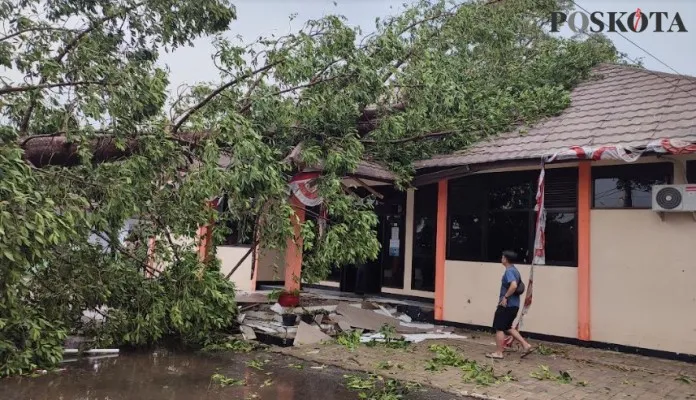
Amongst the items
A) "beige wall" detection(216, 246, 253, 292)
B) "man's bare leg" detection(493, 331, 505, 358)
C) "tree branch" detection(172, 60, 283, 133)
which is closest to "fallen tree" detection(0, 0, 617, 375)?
"tree branch" detection(172, 60, 283, 133)

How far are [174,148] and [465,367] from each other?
17.0 ft

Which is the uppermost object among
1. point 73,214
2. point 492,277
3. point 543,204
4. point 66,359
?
point 543,204

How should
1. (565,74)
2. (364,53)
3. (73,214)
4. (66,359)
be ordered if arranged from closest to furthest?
1. (73,214)
2. (66,359)
3. (364,53)
4. (565,74)

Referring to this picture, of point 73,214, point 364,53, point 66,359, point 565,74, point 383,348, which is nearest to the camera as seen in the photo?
point 73,214

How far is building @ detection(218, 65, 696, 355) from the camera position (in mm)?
7559

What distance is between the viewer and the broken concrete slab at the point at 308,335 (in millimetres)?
8469

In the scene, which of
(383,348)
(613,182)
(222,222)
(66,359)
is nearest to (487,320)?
(383,348)

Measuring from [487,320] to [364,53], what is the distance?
532cm

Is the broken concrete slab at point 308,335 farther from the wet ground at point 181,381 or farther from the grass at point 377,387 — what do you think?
the grass at point 377,387

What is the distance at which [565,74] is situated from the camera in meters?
11.3

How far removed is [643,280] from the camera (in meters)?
7.76

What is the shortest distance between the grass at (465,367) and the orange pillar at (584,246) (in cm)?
220

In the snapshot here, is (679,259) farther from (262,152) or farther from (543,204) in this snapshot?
(262,152)

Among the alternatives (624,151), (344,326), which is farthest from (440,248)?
(624,151)
